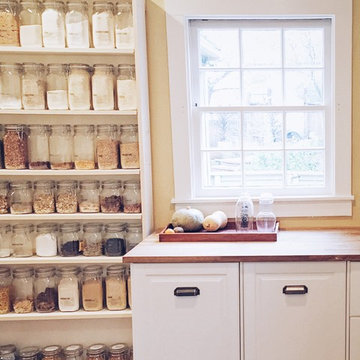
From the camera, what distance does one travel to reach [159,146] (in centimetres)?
245

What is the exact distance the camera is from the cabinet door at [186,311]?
1883 mm

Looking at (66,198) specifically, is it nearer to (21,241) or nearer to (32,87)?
(21,241)

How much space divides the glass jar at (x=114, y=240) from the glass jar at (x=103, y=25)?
947mm

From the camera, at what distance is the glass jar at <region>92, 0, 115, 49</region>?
7.15 ft

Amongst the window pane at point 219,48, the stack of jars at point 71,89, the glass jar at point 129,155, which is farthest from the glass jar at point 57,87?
the window pane at point 219,48

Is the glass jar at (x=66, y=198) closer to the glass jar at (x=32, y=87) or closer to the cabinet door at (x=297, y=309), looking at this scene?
the glass jar at (x=32, y=87)

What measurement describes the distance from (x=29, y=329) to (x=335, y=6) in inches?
98.0

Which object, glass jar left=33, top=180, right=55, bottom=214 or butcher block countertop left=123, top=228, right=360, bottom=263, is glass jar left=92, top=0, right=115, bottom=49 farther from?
butcher block countertop left=123, top=228, right=360, bottom=263

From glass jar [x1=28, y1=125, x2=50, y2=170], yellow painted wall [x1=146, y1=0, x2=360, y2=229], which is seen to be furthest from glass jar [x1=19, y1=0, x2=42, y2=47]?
yellow painted wall [x1=146, y1=0, x2=360, y2=229]

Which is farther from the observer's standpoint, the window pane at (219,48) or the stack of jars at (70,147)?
the window pane at (219,48)

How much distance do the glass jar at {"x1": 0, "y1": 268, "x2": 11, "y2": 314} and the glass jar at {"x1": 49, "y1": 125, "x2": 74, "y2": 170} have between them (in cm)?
63

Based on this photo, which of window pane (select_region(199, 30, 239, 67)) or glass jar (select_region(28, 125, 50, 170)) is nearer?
glass jar (select_region(28, 125, 50, 170))

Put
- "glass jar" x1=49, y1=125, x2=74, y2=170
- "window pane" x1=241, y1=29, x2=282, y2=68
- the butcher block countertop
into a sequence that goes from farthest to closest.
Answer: "window pane" x1=241, y1=29, x2=282, y2=68
"glass jar" x1=49, y1=125, x2=74, y2=170
the butcher block countertop

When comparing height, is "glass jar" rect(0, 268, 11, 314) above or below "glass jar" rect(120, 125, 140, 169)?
below
